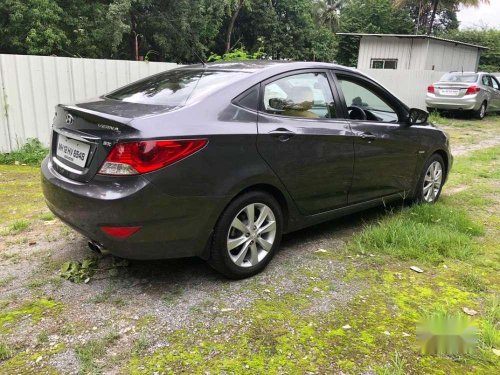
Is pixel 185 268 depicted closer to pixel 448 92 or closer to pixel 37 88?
pixel 37 88

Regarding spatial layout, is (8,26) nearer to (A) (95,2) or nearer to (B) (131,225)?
(A) (95,2)

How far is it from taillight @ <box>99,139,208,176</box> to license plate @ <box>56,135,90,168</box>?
0.25m

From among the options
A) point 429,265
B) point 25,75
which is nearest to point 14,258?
point 429,265

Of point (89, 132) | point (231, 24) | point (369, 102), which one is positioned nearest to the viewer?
point (89, 132)

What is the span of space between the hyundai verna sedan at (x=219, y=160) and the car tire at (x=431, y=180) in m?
0.88

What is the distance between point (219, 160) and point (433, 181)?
3.29 meters

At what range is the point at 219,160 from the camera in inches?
120

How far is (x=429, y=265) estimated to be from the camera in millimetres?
3793

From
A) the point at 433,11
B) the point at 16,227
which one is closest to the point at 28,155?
the point at 16,227

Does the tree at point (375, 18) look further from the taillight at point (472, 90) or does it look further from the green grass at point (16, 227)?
the green grass at point (16, 227)

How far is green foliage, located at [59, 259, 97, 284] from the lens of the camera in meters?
3.38

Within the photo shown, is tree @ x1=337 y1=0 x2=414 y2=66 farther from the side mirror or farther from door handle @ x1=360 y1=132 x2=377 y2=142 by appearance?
door handle @ x1=360 y1=132 x2=377 y2=142

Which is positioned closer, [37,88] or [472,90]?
[37,88]

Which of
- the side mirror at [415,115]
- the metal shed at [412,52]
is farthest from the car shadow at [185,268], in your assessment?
the metal shed at [412,52]
